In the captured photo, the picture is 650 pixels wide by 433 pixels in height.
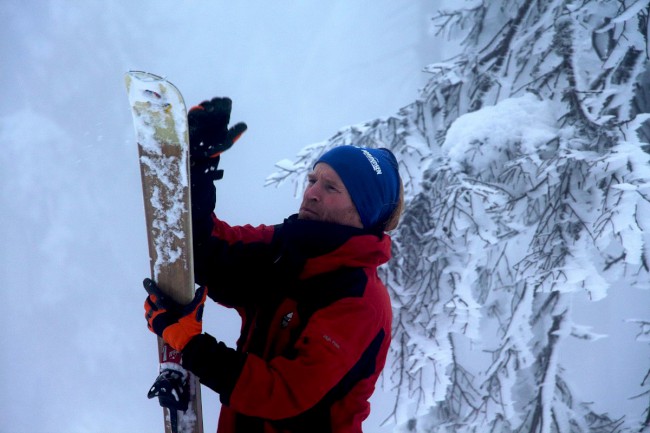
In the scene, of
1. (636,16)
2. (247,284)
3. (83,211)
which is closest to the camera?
(247,284)

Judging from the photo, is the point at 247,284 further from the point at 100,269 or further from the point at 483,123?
the point at 100,269

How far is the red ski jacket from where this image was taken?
129 centimetres

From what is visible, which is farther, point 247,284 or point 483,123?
point 483,123

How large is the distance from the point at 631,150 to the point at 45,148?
17.8 feet

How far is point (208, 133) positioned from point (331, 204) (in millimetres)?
547

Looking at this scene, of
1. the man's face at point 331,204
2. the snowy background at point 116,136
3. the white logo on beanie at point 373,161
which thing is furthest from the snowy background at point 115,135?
the man's face at point 331,204

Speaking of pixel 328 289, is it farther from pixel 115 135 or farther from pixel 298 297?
pixel 115 135

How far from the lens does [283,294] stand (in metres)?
1.59

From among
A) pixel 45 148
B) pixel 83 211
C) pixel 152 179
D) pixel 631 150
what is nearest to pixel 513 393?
pixel 631 150

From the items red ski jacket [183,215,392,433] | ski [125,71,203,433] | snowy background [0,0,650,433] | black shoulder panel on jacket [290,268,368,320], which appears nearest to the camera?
red ski jacket [183,215,392,433]

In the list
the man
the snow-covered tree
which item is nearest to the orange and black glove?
the man

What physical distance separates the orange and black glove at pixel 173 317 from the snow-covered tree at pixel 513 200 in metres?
1.93

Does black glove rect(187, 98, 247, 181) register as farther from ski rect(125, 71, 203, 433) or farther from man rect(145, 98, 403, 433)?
ski rect(125, 71, 203, 433)

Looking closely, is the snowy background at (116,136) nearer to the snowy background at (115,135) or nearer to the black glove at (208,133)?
the snowy background at (115,135)
